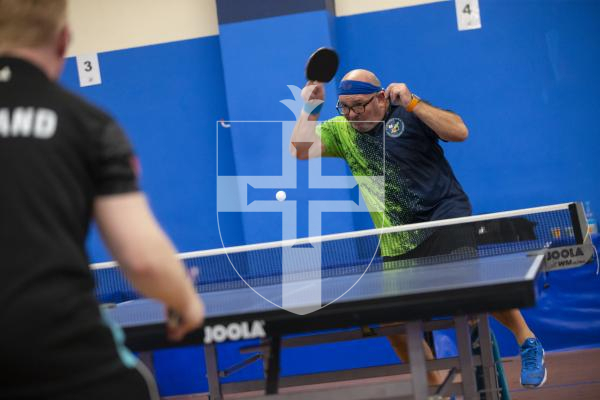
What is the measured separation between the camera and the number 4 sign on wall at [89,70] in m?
7.39

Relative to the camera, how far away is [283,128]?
6988 millimetres

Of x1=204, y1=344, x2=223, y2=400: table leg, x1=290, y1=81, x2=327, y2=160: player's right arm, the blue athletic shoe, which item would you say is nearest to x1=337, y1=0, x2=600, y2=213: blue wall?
x1=290, y1=81, x2=327, y2=160: player's right arm

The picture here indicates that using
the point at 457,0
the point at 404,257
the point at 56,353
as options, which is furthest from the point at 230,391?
the point at 457,0

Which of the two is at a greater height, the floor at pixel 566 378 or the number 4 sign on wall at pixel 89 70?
the number 4 sign on wall at pixel 89 70

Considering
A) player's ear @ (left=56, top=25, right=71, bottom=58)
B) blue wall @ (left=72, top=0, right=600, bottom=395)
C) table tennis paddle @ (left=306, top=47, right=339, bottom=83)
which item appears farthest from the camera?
blue wall @ (left=72, top=0, right=600, bottom=395)

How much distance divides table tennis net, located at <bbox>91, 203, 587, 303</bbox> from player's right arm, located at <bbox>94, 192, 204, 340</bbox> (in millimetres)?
2466

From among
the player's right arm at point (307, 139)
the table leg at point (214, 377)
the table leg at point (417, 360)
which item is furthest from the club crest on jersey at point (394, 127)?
the table leg at point (417, 360)

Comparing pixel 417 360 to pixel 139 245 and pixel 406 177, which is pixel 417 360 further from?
pixel 406 177

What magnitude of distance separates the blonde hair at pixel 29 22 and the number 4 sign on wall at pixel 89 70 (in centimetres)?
591

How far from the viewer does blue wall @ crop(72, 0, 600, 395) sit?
22.2 ft

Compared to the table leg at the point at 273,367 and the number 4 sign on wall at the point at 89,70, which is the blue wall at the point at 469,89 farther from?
the table leg at the point at 273,367

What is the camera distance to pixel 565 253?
3828 millimetres

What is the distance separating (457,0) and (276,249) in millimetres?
2915

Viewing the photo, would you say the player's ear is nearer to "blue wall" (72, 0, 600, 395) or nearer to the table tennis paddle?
the table tennis paddle
